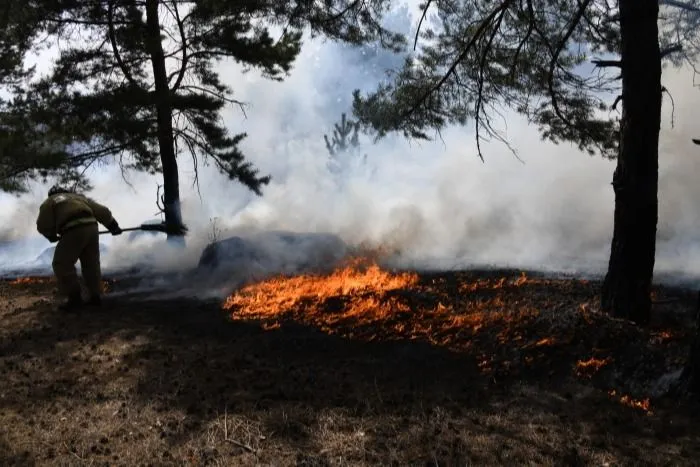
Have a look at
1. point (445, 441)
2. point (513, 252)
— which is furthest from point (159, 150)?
point (445, 441)

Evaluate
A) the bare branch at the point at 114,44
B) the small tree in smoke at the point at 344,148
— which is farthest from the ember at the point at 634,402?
the small tree in smoke at the point at 344,148

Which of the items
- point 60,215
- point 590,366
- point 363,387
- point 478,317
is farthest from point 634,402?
point 60,215

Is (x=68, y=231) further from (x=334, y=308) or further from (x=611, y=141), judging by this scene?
(x=611, y=141)

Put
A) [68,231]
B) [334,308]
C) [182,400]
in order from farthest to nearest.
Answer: [68,231]
[334,308]
[182,400]

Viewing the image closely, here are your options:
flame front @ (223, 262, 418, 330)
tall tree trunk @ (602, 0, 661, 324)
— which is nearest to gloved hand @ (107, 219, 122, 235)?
flame front @ (223, 262, 418, 330)

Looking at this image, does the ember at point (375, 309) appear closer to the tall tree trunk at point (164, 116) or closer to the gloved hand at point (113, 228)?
the gloved hand at point (113, 228)

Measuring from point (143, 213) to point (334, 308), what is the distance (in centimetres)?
2442

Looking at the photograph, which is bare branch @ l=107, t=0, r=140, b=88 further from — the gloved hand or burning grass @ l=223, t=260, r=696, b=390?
burning grass @ l=223, t=260, r=696, b=390

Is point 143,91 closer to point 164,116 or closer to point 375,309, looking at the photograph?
point 164,116

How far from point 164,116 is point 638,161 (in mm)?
10343

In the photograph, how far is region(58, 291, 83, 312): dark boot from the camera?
7.79 meters

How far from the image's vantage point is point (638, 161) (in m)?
5.43

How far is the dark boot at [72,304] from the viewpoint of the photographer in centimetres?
779

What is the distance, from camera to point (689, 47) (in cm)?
1515
